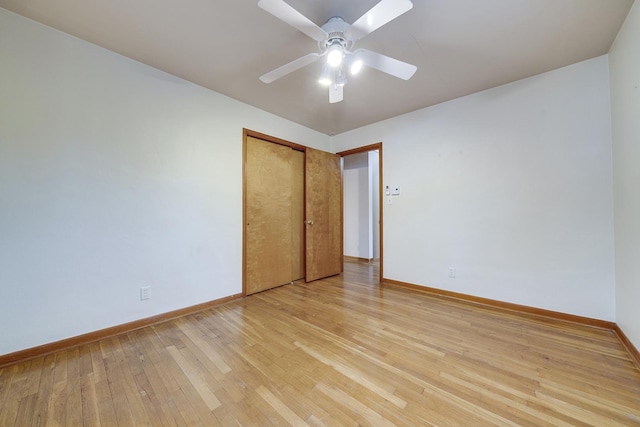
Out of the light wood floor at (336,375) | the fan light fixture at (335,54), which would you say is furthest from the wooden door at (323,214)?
the fan light fixture at (335,54)

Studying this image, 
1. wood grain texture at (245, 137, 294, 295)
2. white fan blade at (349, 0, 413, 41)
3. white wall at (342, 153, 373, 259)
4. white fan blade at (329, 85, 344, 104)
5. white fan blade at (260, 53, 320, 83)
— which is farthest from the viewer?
white wall at (342, 153, 373, 259)

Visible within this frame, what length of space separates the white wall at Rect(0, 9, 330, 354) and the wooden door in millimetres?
1292

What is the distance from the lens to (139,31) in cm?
176

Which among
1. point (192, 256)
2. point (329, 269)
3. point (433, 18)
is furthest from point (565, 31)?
point (192, 256)

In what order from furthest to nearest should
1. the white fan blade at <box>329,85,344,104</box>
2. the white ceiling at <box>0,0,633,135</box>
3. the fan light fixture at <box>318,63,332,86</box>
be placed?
the white fan blade at <box>329,85,344,104</box>, the fan light fixture at <box>318,63,332,86</box>, the white ceiling at <box>0,0,633,135</box>

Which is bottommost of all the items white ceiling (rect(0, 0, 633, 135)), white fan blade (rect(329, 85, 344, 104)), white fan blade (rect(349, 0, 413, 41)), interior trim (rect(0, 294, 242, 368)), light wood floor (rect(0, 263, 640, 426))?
light wood floor (rect(0, 263, 640, 426))

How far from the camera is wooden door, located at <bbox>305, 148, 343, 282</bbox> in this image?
355cm

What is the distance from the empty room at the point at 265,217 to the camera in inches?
54.1

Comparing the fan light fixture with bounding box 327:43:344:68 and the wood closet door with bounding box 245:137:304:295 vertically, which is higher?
the fan light fixture with bounding box 327:43:344:68

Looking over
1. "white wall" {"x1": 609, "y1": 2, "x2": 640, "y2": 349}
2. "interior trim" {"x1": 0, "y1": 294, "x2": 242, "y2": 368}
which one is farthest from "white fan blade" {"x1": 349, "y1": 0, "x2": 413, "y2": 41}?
"interior trim" {"x1": 0, "y1": 294, "x2": 242, "y2": 368}

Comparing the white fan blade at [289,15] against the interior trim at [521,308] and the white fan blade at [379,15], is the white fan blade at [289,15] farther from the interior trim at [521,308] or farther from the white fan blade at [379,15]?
the interior trim at [521,308]

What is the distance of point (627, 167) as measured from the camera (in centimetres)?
172

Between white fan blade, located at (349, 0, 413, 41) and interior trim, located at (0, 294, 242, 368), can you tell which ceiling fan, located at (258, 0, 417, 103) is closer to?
white fan blade, located at (349, 0, 413, 41)

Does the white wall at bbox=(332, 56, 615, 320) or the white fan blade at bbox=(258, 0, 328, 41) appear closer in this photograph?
the white fan blade at bbox=(258, 0, 328, 41)
